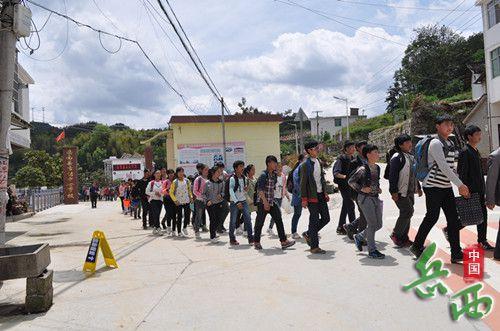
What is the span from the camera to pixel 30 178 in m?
55.2

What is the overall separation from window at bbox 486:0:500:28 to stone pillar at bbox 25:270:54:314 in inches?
1117

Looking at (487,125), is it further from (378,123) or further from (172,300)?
(378,123)

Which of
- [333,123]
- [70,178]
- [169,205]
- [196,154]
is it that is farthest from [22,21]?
[333,123]

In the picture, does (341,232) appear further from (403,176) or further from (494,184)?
(494,184)

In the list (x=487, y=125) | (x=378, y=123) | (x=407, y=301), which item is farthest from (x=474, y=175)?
(x=378, y=123)

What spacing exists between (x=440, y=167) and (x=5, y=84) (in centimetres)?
636

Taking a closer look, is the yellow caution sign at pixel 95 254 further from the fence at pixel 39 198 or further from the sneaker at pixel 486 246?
the fence at pixel 39 198

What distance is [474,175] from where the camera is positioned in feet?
20.7

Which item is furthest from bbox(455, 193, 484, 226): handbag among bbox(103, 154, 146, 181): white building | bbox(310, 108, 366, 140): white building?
bbox(310, 108, 366, 140): white building

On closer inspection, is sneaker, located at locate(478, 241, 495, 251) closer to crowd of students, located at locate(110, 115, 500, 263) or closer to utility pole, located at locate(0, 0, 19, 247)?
crowd of students, located at locate(110, 115, 500, 263)

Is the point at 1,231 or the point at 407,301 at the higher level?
the point at 1,231

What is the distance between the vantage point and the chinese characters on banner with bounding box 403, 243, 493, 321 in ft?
14.6

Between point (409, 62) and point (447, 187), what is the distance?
59192 mm

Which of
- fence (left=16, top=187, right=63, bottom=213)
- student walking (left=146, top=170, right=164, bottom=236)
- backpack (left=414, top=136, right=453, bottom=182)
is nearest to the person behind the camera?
backpack (left=414, top=136, right=453, bottom=182)
